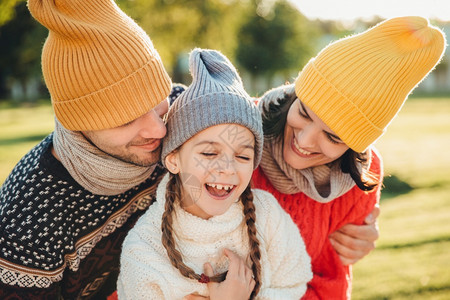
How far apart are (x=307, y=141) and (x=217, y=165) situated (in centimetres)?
64

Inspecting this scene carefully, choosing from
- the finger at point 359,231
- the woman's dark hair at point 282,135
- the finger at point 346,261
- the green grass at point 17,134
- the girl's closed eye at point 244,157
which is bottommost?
the green grass at point 17,134

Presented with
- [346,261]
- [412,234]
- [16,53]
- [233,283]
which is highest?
[233,283]

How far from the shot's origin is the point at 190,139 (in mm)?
2277

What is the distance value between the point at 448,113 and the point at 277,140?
2229 centimetres

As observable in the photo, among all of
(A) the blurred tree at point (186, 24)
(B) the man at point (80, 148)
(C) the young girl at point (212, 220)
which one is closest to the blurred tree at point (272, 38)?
(A) the blurred tree at point (186, 24)

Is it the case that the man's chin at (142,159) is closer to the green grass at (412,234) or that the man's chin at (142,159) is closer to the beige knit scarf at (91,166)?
the beige knit scarf at (91,166)

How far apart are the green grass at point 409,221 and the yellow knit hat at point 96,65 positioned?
3.17m

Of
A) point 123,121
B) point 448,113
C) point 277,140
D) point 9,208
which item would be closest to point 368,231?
point 277,140

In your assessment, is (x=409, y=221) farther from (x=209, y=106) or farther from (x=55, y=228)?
(x=55, y=228)

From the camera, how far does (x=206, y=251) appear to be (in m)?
2.31

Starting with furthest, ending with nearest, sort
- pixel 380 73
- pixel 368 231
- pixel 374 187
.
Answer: pixel 368 231 → pixel 374 187 → pixel 380 73

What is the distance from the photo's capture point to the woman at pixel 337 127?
2443 mm

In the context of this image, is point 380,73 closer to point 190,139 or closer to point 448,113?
point 190,139

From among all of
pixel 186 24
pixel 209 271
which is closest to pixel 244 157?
pixel 209 271
